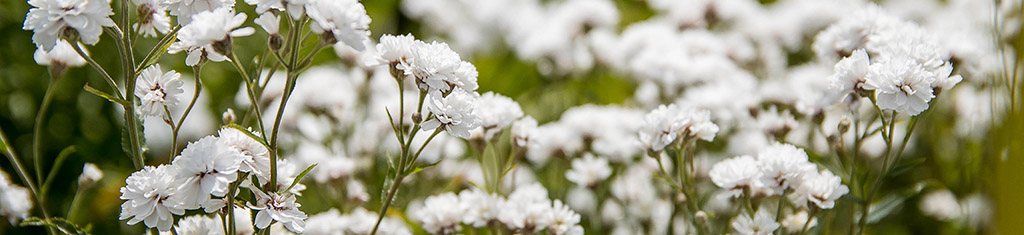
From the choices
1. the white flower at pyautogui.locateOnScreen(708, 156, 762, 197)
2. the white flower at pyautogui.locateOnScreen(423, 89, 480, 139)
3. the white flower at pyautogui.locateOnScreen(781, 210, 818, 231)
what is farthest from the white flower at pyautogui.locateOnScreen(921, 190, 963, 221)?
the white flower at pyautogui.locateOnScreen(423, 89, 480, 139)

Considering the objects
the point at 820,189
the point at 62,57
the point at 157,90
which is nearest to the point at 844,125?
the point at 820,189

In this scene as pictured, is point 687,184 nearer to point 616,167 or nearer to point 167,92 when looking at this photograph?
point 616,167

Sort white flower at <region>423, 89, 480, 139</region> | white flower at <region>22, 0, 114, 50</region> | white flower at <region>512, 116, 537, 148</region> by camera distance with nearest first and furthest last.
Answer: white flower at <region>22, 0, 114, 50</region>, white flower at <region>423, 89, 480, 139</region>, white flower at <region>512, 116, 537, 148</region>

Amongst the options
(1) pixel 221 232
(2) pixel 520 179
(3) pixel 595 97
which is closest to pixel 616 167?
(2) pixel 520 179

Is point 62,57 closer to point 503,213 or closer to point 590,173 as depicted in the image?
point 503,213

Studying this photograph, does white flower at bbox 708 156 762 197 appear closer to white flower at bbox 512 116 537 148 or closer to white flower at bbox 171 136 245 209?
white flower at bbox 512 116 537 148

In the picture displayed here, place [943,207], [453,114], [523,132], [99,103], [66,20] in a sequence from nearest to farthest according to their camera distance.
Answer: [66,20] < [453,114] < [523,132] < [943,207] < [99,103]
